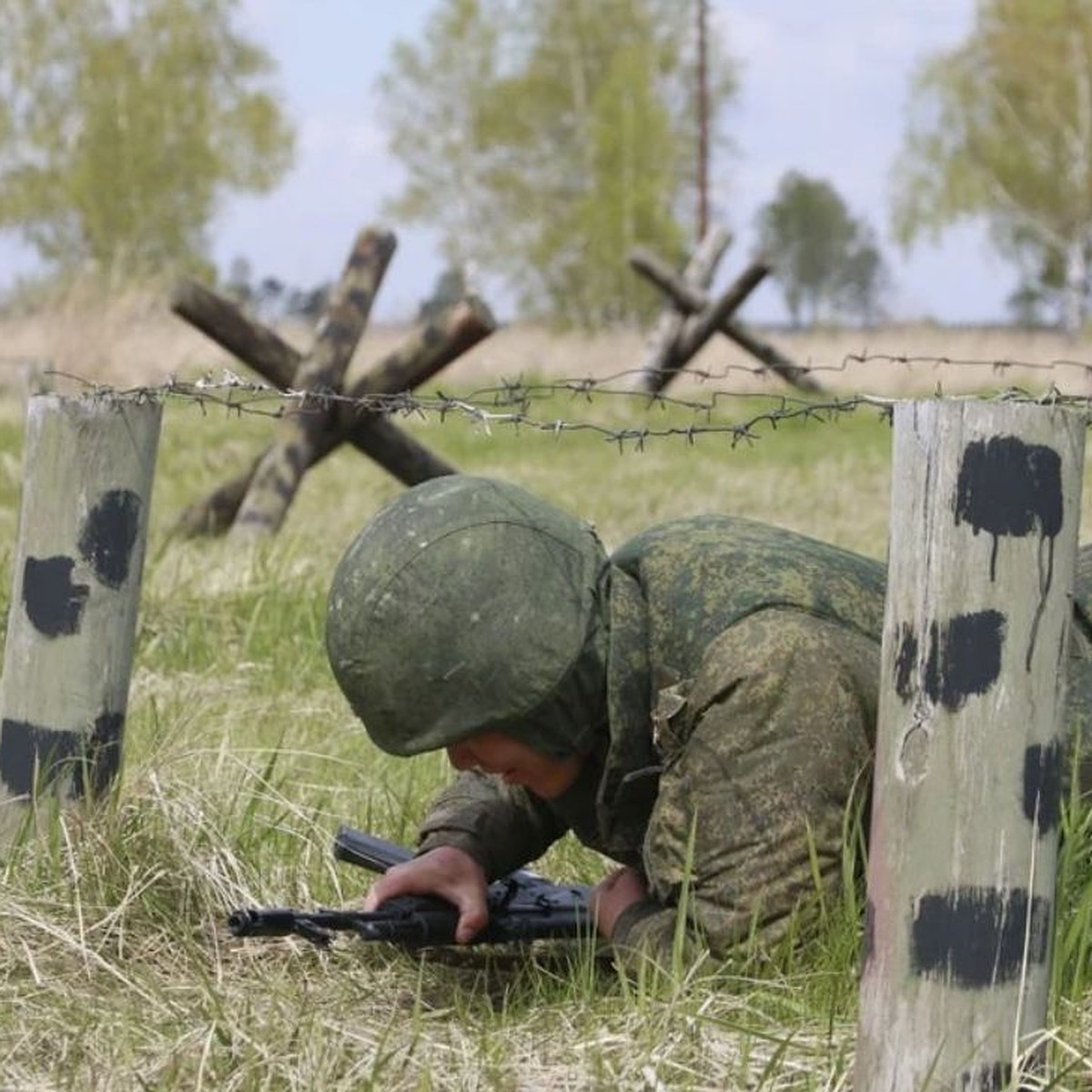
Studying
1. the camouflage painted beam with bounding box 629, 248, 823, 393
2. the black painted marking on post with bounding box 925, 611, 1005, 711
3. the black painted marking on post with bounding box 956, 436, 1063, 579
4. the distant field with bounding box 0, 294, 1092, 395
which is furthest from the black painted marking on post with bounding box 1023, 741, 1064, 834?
the camouflage painted beam with bounding box 629, 248, 823, 393

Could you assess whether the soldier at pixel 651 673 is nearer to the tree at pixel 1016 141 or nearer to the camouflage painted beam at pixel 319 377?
the camouflage painted beam at pixel 319 377

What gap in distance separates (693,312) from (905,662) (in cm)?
1416

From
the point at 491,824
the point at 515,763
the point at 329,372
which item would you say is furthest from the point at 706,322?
the point at 515,763

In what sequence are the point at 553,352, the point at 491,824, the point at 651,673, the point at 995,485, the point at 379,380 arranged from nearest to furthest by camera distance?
1. the point at 995,485
2. the point at 651,673
3. the point at 491,824
4. the point at 379,380
5. the point at 553,352

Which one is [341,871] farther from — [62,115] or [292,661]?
[62,115]

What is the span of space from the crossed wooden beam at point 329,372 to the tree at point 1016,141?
38.4m

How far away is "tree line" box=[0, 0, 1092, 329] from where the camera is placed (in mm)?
46469

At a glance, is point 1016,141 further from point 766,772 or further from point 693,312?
point 766,772

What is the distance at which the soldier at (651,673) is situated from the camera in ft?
10.5

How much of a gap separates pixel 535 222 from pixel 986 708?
4853 centimetres

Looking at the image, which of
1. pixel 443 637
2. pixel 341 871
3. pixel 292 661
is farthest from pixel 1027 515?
pixel 292 661

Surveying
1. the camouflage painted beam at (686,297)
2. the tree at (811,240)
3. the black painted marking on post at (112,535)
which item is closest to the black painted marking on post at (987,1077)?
the black painted marking on post at (112,535)

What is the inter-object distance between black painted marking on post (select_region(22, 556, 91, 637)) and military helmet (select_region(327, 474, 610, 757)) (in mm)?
598

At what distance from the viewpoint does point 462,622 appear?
321 cm
